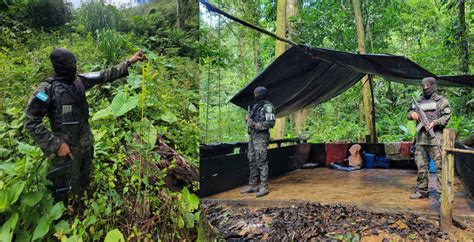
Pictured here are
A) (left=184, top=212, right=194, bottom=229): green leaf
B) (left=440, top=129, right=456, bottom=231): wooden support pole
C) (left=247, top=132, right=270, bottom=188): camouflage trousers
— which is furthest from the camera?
(left=247, top=132, right=270, bottom=188): camouflage trousers

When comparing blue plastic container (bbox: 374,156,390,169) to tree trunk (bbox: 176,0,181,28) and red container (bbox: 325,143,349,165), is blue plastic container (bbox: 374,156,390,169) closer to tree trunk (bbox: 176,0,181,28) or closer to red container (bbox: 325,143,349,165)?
red container (bbox: 325,143,349,165)

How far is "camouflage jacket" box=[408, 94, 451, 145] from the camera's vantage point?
356 centimetres

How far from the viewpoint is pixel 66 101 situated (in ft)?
4.36

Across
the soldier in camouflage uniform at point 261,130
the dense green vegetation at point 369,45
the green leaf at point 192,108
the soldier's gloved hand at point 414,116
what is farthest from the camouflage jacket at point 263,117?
the green leaf at point 192,108

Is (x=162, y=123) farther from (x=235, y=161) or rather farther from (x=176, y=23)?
(x=235, y=161)

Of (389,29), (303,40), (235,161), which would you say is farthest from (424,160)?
(389,29)

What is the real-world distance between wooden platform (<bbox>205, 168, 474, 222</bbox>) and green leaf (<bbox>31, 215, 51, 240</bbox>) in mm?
2917

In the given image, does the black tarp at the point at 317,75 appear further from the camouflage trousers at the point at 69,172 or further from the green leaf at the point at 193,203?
the camouflage trousers at the point at 69,172

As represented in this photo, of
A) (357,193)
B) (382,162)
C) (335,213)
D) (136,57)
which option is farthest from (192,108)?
(382,162)

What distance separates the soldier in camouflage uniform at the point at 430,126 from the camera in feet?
11.8

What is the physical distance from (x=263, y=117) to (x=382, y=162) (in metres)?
3.50

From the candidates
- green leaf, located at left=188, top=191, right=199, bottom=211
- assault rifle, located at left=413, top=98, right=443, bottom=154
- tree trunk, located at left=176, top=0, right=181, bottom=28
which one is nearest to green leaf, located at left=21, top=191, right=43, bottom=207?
green leaf, located at left=188, top=191, right=199, bottom=211

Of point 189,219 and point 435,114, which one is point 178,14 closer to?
point 189,219

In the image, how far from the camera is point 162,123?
5.68 ft
